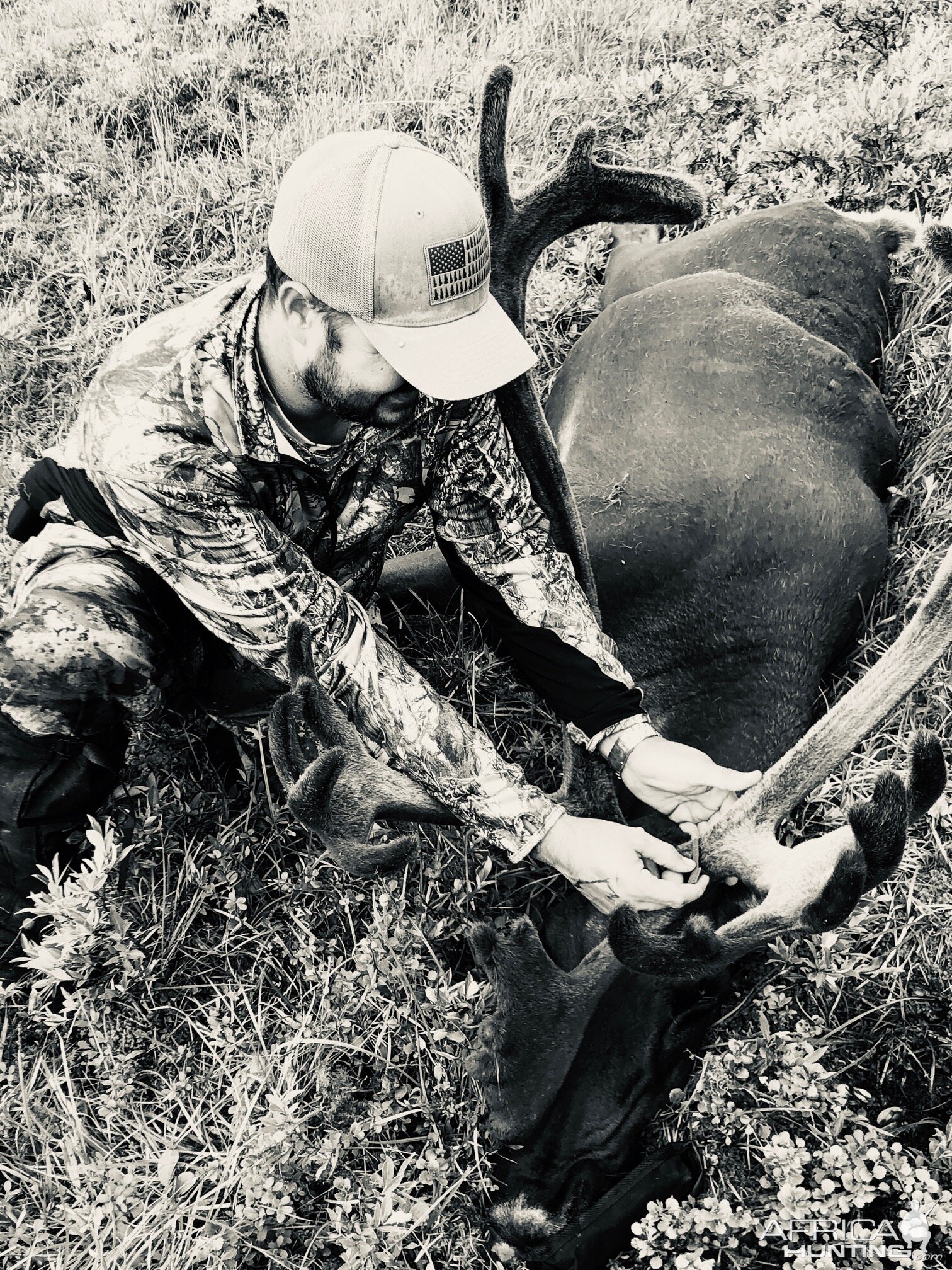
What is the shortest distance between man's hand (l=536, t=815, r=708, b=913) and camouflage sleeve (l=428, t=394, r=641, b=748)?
0.34 metres

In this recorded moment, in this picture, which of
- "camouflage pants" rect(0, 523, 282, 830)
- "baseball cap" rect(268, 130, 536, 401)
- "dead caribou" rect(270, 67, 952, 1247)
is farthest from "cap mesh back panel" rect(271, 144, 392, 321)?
"camouflage pants" rect(0, 523, 282, 830)

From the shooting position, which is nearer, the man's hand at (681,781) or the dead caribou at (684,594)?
the dead caribou at (684,594)

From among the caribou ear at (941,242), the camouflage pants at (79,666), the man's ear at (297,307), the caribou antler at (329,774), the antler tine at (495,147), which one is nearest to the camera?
the caribou antler at (329,774)

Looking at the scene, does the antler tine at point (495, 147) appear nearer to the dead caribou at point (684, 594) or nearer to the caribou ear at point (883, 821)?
the dead caribou at point (684, 594)

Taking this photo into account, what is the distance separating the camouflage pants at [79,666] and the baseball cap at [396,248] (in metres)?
0.98

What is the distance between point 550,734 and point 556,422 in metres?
1.08

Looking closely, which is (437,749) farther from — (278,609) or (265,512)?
(265,512)

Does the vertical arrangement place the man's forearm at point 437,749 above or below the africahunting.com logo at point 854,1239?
above

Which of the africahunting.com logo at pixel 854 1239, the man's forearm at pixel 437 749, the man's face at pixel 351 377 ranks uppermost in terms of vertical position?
the man's face at pixel 351 377

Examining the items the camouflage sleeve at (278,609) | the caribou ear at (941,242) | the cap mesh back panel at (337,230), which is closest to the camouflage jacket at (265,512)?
the camouflage sleeve at (278,609)

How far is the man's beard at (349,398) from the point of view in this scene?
222 centimetres

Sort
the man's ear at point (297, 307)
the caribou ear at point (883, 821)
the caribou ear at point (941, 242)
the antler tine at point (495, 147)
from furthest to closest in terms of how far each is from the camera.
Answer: the caribou ear at point (941, 242) < the antler tine at point (495, 147) < the man's ear at point (297, 307) < the caribou ear at point (883, 821)

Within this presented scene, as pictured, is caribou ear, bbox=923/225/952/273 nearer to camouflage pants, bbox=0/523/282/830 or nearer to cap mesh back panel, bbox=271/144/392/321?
cap mesh back panel, bbox=271/144/392/321

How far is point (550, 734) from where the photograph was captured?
3139 millimetres
